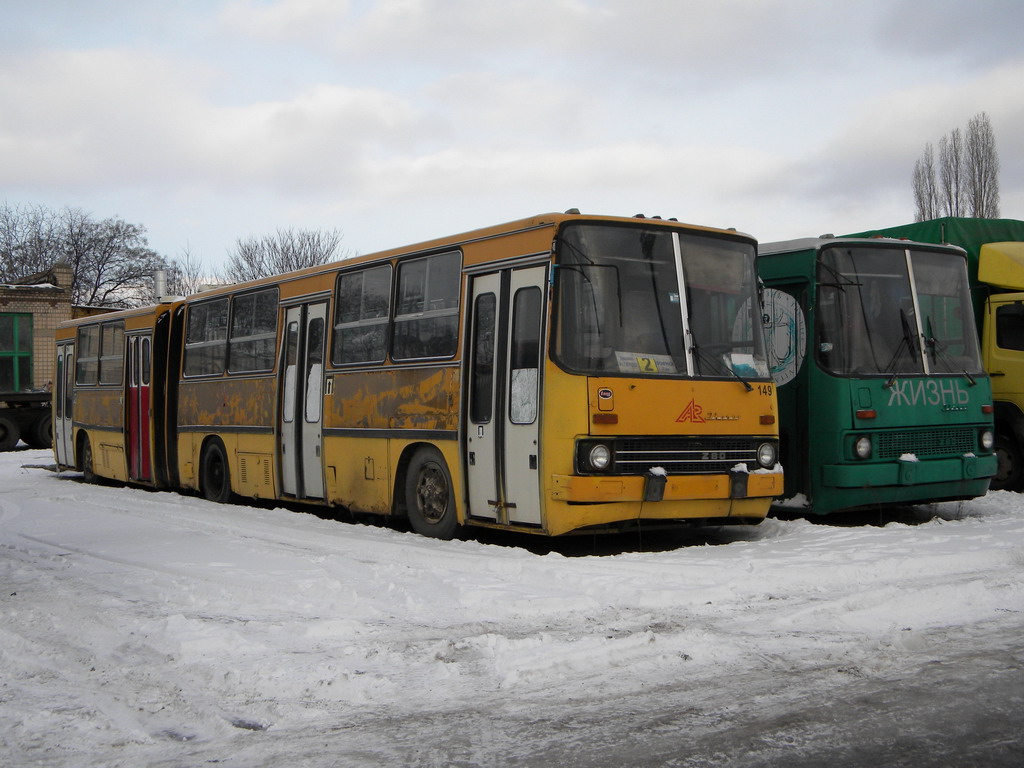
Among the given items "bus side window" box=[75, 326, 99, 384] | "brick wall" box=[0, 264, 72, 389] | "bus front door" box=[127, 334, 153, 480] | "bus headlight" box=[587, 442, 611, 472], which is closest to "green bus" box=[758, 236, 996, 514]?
"bus headlight" box=[587, 442, 611, 472]

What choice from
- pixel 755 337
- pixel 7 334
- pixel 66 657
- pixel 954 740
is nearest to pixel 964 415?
pixel 755 337

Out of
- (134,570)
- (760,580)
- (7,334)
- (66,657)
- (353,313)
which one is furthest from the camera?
(7,334)

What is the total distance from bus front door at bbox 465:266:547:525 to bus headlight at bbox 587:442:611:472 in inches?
19.1

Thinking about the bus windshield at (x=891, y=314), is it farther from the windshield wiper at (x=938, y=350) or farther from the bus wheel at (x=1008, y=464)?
the bus wheel at (x=1008, y=464)

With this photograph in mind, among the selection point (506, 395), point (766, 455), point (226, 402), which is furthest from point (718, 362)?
point (226, 402)

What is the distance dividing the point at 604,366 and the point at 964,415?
457 cm

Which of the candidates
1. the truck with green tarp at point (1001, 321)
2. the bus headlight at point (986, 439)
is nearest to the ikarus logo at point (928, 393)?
the bus headlight at point (986, 439)

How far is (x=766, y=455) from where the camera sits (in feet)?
33.2

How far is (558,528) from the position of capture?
30.8 ft

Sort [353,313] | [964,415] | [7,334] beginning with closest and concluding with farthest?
1. [964,415]
2. [353,313]
3. [7,334]

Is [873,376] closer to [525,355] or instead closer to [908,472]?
[908,472]

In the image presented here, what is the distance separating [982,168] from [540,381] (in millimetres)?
38050

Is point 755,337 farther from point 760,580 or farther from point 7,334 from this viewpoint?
point 7,334

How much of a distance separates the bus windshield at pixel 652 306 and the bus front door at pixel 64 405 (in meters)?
14.3
